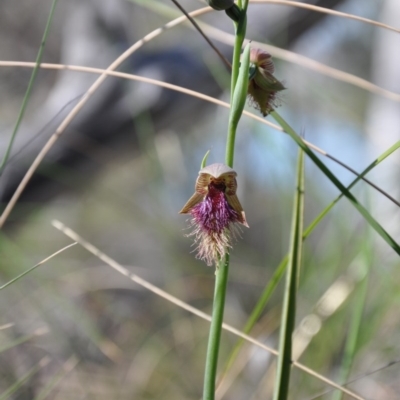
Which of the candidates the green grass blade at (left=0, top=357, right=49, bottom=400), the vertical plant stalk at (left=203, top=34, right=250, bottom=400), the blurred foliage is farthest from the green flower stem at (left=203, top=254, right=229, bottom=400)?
the green grass blade at (left=0, top=357, right=49, bottom=400)

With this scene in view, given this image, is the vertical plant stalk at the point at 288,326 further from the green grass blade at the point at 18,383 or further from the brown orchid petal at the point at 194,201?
the green grass blade at the point at 18,383

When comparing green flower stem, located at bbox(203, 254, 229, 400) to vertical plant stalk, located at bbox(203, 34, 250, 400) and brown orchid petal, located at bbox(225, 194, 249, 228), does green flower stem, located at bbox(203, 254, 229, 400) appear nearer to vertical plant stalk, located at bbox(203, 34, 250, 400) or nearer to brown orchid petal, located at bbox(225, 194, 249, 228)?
vertical plant stalk, located at bbox(203, 34, 250, 400)

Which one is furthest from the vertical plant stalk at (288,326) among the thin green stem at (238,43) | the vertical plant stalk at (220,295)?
the thin green stem at (238,43)

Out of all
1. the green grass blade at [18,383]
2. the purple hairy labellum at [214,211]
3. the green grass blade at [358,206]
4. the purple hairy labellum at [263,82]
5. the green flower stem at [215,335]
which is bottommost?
the green grass blade at [18,383]

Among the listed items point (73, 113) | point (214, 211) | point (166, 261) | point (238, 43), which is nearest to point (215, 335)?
point (214, 211)

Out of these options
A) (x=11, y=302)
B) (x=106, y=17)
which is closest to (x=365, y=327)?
(x=11, y=302)

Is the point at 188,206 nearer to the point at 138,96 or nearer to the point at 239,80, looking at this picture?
the point at 239,80

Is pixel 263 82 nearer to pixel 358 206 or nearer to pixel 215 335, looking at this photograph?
pixel 358 206
